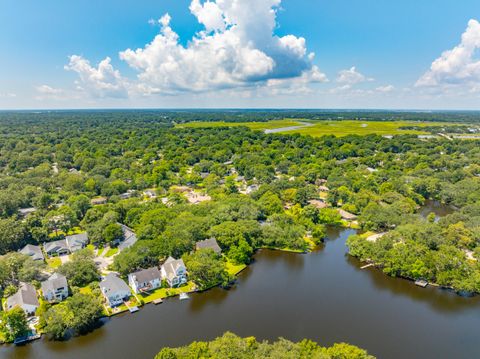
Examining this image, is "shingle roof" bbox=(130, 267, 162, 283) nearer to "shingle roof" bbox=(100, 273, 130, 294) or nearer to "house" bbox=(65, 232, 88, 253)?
"shingle roof" bbox=(100, 273, 130, 294)

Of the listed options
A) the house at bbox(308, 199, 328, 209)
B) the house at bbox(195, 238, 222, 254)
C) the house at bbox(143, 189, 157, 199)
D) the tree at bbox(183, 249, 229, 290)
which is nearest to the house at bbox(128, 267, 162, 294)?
the tree at bbox(183, 249, 229, 290)

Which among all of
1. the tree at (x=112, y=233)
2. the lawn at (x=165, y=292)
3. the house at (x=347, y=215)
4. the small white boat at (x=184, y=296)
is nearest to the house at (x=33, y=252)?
the tree at (x=112, y=233)

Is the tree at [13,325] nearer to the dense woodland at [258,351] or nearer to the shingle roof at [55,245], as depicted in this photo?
the dense woodland at [258,351]

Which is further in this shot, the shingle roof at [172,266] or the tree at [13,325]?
the shingle roof at [172,266]

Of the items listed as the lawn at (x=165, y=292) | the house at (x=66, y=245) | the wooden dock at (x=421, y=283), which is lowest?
the lawn at (x=165, y=292)

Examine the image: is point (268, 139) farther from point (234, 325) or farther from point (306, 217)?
point (234, 325)

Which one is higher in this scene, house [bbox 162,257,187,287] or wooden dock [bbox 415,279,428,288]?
house [bbox 162,257,187,287]

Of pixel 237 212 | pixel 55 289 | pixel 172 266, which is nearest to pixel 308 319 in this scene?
pixel 172 266
